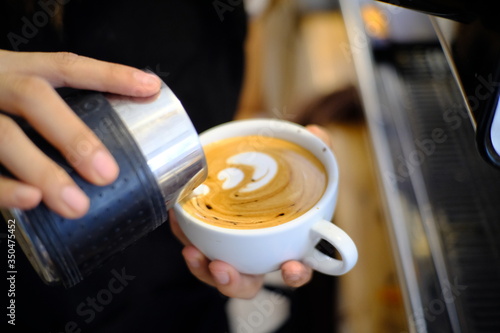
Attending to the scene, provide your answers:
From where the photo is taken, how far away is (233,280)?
66 centimetres

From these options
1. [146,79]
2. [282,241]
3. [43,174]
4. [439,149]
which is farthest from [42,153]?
[439,149]

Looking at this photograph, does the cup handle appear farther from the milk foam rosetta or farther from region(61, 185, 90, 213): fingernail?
region(61, 185, 90, 213): fingernail

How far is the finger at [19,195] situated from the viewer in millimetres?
423

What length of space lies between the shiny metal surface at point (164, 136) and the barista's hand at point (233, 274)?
149 mm

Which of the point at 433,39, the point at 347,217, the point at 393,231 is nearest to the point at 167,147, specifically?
the point at 393,231

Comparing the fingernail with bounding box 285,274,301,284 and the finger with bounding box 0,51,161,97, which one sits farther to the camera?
the fingernail with bounding box 285,274,301,284

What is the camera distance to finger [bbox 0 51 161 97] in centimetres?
50

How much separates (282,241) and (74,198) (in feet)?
0.82

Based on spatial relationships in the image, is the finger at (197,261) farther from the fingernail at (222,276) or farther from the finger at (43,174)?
the finger at (43,174)

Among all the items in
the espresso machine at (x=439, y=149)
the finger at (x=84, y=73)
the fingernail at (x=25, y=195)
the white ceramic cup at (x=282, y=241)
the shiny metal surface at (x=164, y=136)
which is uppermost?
the finger at (x=84, y=73)

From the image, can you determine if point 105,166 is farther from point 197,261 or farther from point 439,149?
point 439,149

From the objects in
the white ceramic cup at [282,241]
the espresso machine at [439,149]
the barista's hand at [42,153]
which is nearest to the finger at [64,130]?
the barista's hand at [42,153]

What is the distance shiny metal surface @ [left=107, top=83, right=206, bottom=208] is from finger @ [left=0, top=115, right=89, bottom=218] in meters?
0.08

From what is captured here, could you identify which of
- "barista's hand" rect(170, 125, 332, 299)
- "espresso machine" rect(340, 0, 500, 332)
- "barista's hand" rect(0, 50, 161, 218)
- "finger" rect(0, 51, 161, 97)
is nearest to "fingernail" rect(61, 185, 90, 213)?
"barista's hand" rect(0, 50, 161, 218)
